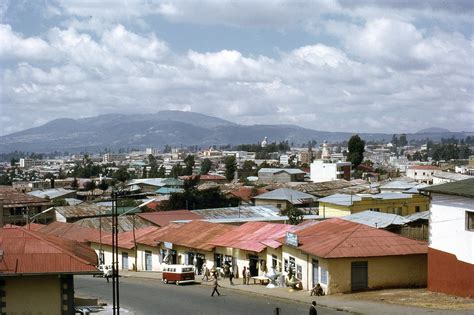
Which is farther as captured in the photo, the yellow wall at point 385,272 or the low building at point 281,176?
the low building at point 281,176

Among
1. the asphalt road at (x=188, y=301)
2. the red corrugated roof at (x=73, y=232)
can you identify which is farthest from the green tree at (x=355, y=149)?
the asphalt road at (x=188, y=301)

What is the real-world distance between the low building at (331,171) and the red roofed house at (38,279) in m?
121

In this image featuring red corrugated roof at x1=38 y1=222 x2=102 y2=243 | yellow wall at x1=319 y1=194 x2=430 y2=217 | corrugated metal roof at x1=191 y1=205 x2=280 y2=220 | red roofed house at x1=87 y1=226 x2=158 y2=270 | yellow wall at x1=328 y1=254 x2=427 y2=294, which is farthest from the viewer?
corrugated metal roof at x1=191 y1=205 x2=280 y2=220

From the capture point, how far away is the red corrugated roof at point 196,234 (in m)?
40.4

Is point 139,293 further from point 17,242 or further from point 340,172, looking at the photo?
point 340,172

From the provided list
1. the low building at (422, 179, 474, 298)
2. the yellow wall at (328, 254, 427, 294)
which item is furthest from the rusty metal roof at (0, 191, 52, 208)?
the low building at (422, 179, 474, 298)

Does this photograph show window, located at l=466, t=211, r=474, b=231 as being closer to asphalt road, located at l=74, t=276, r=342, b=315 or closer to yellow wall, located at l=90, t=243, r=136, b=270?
asphalt road, located at l=74, t=276, r=342, b=315

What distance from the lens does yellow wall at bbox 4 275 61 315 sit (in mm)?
17469

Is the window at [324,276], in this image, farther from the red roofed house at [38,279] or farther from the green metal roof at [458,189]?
the red roofed house at [38,279]

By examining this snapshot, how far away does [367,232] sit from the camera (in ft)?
105

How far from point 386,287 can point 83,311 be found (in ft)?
46.0

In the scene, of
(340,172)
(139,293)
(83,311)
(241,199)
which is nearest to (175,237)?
(139,293)

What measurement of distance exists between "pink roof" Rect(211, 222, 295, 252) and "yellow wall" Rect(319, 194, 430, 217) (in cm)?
2312

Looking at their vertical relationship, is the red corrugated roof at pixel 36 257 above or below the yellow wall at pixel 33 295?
above
